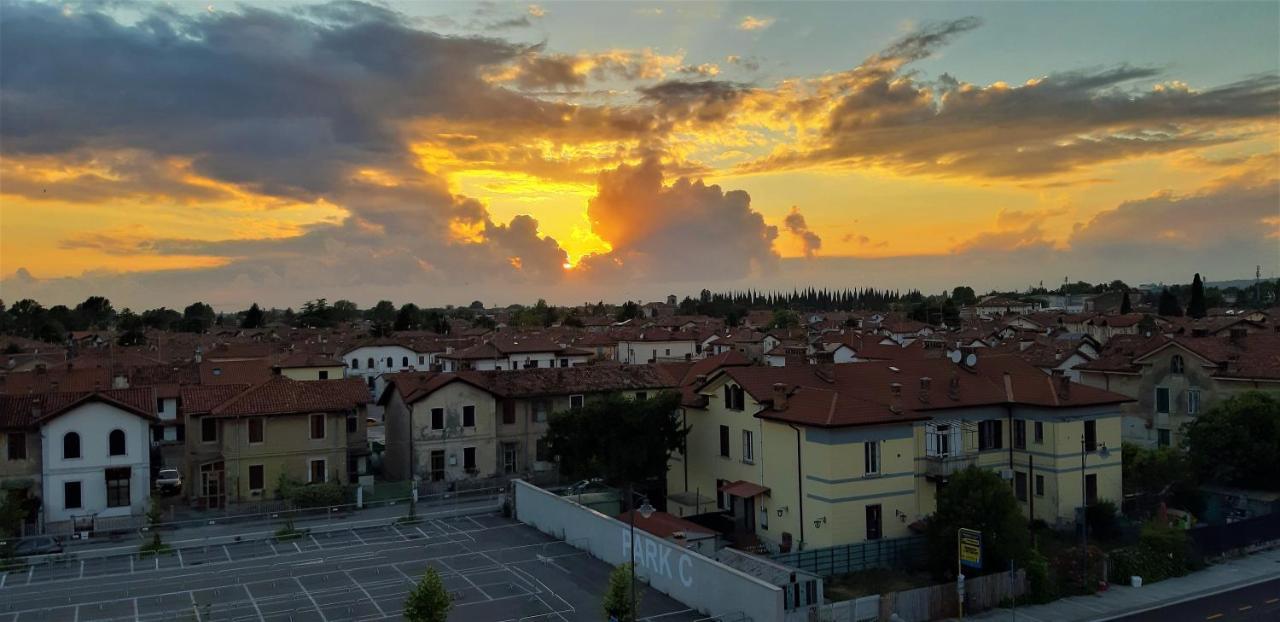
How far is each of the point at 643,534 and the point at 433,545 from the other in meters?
10.5

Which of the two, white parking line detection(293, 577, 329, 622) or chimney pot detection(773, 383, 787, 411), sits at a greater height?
chimney pot detection(773, 383, 787, 411)

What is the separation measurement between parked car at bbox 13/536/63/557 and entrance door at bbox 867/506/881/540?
32.5 m

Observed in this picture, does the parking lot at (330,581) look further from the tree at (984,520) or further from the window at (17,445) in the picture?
the tree at (984,520)

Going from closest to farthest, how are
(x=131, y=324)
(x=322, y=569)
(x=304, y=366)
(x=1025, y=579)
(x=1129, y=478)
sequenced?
(x=1025, y=579)
(x=322, y=569)
(x=1129, y=478)
(x=304, y=366)
(x=131, y=324)

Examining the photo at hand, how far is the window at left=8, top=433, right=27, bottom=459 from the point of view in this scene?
136 feet

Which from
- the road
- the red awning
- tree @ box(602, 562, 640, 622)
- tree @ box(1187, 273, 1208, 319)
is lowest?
the road

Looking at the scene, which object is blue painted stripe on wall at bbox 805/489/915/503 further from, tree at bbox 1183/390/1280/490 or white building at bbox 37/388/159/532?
white building at bbox 37/388/159/532

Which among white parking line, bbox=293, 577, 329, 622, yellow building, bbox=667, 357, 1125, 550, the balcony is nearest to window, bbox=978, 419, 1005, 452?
yellow building, bbox=667, 357, 1125, 550

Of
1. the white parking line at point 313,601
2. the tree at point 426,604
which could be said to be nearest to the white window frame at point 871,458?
the tree at point 426,604

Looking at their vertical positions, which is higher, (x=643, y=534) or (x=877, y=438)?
(x=877, y=438)

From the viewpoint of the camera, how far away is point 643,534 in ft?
105

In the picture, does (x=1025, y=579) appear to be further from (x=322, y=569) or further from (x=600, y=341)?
→ (x=600, y=341)

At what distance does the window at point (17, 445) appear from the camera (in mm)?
41469

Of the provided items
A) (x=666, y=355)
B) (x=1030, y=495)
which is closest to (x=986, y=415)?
(x=1030, y=495)
